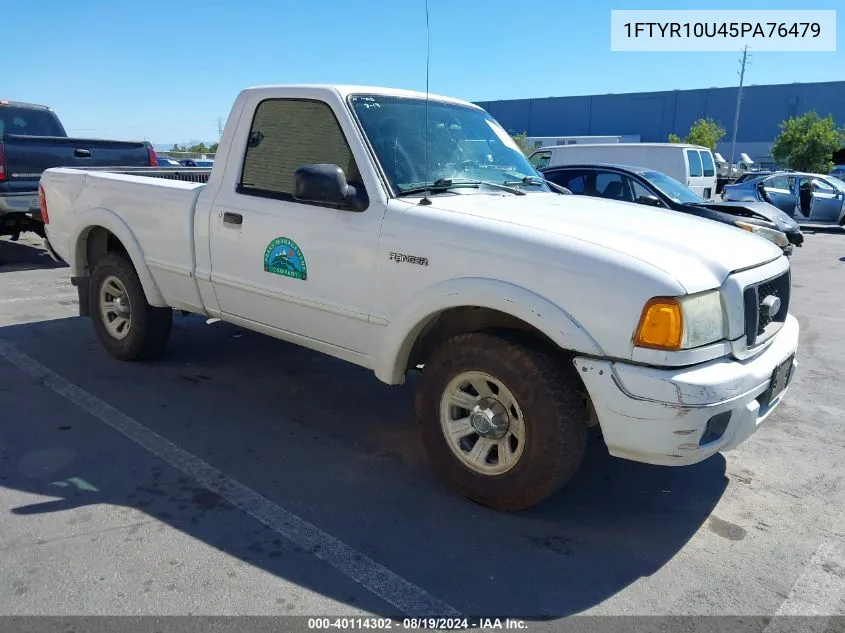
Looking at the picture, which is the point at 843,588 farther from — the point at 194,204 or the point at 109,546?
the point at 194,204

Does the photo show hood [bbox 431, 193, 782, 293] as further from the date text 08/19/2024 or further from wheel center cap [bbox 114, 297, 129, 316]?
wheel center cap [bbox 114, 297, 129, 316]

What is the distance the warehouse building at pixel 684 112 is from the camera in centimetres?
5656

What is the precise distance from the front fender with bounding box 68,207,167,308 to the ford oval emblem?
152 inches

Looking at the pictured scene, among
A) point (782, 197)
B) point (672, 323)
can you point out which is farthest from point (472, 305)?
point (782, 197)

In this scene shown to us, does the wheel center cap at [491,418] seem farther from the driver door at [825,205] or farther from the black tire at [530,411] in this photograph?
the driver door at [825,205]

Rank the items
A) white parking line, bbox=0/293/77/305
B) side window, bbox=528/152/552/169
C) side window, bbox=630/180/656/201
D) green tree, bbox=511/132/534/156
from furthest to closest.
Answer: green tree, bbox=511/132/534/156, side window, bbox=528/152/552/169, side window, bbox=630/180/656/201, white parking line, bbox=0/293/77/305

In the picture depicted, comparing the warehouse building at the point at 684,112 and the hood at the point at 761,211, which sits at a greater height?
the warehouse building at the point at 684,112

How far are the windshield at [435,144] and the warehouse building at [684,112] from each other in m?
50.1

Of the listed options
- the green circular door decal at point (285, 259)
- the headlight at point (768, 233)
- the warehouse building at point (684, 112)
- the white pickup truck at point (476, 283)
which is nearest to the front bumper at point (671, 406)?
the white pickup truck at point (476, 283)

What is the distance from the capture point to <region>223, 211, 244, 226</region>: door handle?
4.26 metres

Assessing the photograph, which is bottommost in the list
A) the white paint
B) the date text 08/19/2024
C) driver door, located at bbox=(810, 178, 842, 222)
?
the white paint

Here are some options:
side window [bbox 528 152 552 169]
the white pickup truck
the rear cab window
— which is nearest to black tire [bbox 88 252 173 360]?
the white pickup truck

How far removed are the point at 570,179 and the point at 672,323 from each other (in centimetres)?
880

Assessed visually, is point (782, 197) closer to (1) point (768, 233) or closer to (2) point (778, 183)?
(2) point (778, 183)
